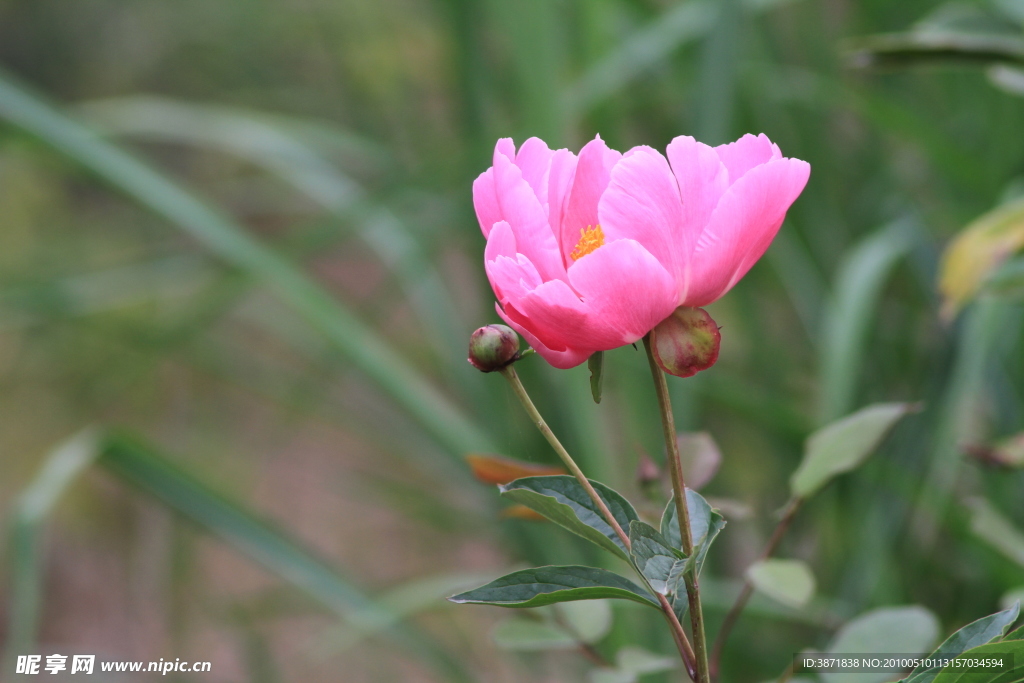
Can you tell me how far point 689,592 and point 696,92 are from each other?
512mm

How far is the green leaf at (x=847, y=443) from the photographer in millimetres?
257

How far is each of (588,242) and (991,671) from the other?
0.47ft

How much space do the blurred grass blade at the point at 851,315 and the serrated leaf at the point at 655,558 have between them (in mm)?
404

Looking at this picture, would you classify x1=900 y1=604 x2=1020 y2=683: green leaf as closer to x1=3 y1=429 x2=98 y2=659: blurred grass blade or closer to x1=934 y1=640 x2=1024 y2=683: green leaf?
x1=934 y1=640 x2=1024 y2=683: green leaf

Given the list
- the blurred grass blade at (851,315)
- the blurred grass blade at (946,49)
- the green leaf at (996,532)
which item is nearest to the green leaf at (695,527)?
the green leaf at (996,532)

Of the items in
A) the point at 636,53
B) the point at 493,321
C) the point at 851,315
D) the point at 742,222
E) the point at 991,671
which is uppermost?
the point at 636,53

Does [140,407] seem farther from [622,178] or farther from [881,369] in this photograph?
[622,178]

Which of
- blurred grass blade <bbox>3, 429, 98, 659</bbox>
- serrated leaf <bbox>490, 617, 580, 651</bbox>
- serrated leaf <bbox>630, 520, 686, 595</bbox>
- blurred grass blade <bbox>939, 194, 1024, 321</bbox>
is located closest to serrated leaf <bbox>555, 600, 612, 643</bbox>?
serrated leaf <bbox>490, 617, 580, 651</bbox>

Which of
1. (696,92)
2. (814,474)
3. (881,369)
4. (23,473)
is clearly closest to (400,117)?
(696,92)

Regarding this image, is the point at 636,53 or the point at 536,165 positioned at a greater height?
the point at 636,53

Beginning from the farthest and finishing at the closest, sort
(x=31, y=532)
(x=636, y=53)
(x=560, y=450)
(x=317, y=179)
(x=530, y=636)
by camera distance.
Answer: (x=317, y=179) < (x=636, y=53) < (x=31, y=532) < (x=530, y=636) < (x=560, y=450)

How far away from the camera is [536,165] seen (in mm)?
224

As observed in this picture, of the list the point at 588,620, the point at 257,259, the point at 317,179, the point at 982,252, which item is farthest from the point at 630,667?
the point at 317,179

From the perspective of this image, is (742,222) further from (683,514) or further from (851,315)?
(851,315)
